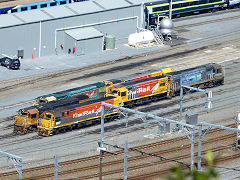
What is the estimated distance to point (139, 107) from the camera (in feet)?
202

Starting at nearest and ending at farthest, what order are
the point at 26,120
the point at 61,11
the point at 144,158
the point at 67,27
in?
the point at 144,158, the point at 26,120, the point at 67,27, the point at 61,11

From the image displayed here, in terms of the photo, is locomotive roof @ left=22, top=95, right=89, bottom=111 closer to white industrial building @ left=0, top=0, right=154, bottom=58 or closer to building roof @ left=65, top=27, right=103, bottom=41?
white industrial building @ left=0, top=0, right=154, bottom=58

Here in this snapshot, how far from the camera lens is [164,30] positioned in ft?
290

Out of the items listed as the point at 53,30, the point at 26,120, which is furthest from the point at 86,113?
the point at 53,30

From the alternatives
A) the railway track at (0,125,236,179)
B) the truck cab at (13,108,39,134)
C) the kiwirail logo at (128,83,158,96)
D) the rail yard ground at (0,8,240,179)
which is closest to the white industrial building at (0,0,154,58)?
the rail yard ground at (0,8,240,179)

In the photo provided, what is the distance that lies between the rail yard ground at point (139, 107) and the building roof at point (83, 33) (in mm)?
3560

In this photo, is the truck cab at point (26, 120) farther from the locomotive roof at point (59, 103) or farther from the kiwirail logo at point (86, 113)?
the kiwirail logo at point (86, 113)

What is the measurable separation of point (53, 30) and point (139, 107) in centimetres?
2489

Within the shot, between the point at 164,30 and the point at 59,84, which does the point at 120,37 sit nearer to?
the point at 164,30

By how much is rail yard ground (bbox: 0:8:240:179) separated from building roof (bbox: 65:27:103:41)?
3560 millimetres

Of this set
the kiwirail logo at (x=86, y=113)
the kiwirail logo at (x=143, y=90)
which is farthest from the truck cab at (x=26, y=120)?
the kiwirail logo at (x=143, y=90)

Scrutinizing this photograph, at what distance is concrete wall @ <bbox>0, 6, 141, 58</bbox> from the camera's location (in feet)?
251

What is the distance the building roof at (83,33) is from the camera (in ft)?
263

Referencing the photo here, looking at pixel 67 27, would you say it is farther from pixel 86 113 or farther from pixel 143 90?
pixel 86 113
